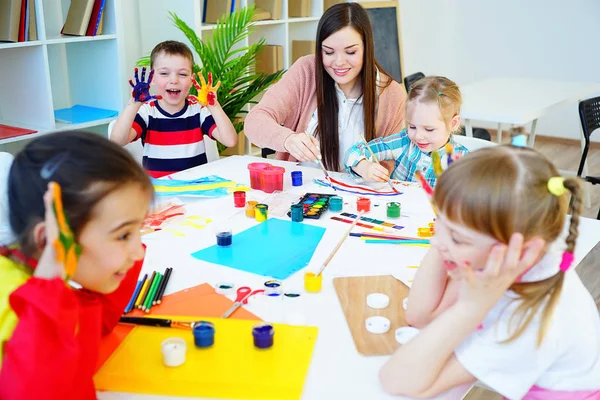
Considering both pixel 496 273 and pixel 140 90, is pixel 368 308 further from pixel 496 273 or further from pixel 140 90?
pixel 140 90

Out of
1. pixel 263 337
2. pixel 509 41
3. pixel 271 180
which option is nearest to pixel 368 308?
pixel 263 337

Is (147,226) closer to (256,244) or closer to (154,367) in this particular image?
(256,244)

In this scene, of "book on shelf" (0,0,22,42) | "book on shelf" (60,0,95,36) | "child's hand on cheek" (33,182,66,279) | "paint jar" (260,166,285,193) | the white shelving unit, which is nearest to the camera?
"child's hand on cheek" (33,182,66,279)

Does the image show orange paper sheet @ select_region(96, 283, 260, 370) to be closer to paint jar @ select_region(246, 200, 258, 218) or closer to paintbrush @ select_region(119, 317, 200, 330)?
paintbrush @ select_region(119, 317, 200, 330)

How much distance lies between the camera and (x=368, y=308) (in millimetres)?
1130

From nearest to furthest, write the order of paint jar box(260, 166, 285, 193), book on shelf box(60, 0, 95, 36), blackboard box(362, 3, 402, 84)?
paint jar box(260, 166, 285, 193) → book on shelf box(60, 0, 95, 36) → blackboard box(362, 3, 402, 84)

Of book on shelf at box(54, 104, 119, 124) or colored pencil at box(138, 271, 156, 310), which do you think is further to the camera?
book on shelf at box(54, 104, 119, 124)

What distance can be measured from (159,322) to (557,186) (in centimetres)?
67

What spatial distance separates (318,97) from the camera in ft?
7.24

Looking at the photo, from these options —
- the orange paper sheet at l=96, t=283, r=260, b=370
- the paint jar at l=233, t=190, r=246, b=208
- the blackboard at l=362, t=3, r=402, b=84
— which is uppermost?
the blackboard at l=362, t=3, r=402, b=84

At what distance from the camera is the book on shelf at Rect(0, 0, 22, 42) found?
8.13 ft

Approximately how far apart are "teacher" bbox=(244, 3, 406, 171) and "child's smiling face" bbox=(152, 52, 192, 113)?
0.30 meters

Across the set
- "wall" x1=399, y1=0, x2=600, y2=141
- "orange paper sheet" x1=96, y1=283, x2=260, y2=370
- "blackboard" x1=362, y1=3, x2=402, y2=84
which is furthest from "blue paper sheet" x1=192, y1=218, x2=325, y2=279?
"wall" x1=399, y1=0, x2=600, y2=141

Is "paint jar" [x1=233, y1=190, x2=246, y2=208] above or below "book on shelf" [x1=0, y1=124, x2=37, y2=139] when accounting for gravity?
below
